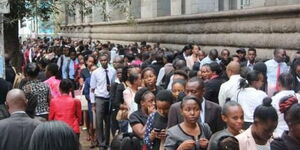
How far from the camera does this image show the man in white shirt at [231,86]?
808 centimetres

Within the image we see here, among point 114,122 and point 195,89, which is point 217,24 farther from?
point 195,89

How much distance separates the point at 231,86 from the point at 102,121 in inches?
154

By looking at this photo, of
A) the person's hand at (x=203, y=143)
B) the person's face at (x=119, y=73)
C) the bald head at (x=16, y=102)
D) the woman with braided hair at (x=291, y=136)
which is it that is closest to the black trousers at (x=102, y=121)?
the person's face at (x=119, y=73)

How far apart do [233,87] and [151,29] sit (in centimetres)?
1732

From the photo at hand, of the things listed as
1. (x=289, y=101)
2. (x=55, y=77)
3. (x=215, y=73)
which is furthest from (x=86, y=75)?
(x=289, y=101)

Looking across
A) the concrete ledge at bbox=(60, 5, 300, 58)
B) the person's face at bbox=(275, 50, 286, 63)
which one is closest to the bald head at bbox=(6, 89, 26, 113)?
the person's face at bbox=(275, 50, 286, 63)

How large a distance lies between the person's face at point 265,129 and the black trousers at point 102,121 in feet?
21.1

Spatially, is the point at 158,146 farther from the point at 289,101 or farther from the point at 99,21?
the point at 99,21

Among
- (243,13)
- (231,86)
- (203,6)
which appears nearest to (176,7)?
(203,6)

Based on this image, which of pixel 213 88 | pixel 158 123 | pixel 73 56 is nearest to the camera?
pixel 158 123

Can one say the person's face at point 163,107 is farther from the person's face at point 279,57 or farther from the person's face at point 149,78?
the person's face at point 279,57

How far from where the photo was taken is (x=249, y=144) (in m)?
5.00

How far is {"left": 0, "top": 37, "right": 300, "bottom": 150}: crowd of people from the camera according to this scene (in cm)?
470

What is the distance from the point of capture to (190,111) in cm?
570
